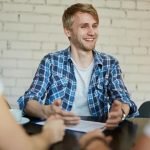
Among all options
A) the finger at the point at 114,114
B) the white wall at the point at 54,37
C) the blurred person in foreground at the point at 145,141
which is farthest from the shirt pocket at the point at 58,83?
the blurred person in foreground at the point at 145,141

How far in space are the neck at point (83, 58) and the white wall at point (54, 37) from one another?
72 centimetres

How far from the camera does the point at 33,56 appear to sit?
2.55 meters

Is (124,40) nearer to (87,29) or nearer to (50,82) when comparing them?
(87,29)

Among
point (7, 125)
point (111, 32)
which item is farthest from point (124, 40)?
point (7, 125)

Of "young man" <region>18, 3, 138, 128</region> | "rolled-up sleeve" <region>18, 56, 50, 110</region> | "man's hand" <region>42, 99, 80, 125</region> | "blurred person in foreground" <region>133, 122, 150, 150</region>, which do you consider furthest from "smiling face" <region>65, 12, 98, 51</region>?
"blurred person in foreground" <region>133, 122, 150, 150</region>

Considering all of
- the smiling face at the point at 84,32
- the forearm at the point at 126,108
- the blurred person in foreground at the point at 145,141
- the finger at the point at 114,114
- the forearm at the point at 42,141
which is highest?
the smiling face at the point at 84,32

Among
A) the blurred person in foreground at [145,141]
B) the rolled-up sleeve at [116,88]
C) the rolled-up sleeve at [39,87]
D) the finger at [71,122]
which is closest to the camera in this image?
the blurred person in foreground at [145,141]

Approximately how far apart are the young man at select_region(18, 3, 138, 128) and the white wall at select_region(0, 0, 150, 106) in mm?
653

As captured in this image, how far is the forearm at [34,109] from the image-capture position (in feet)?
4.75

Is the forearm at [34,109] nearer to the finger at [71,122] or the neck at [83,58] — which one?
the finger at [71,122]

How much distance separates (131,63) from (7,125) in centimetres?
217

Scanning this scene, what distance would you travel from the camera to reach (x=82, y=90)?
5.85 feet

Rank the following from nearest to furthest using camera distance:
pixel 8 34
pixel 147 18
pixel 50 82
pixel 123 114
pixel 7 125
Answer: pixel 7 125
pixel 123 114
pixel 50 82
pixel 8 34
pixel 147 18

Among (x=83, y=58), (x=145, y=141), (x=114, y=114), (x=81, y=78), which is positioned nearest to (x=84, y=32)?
(x=83, y=58)
